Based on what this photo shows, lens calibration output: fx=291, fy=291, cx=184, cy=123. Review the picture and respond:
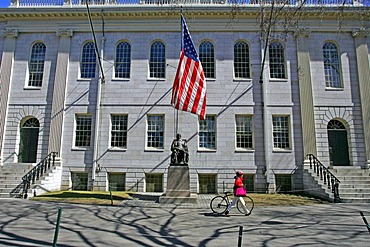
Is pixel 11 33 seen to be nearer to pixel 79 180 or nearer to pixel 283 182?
pixel 79 180

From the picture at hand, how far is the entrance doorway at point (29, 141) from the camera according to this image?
18391 millimetres

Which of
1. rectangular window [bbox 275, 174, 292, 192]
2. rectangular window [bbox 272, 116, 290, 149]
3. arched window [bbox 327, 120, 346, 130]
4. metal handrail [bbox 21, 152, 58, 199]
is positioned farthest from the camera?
arched window [bbox 327, 120, 346, 130]

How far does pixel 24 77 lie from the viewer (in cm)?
1912

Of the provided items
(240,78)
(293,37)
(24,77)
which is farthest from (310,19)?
A: (24,77)

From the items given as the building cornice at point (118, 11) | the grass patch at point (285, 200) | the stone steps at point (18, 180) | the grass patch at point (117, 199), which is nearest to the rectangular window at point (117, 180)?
the grass patch at point (117, 199)

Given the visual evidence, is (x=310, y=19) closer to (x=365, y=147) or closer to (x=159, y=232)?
(x=365, y=147)

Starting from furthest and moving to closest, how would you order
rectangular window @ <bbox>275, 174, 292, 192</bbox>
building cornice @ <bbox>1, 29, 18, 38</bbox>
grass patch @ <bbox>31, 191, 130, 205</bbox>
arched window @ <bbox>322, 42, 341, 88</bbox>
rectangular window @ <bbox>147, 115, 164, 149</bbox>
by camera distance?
1. building cornice @ <bbox>1, 29, 18, 38</bbox>
2. arched window @ <bbox>322, 42, 341, 88</bbox>
3. rectangular window @ <bbox>147, 115, 164, 149</bbox>
4. rectangular window @ <bbox>275, 174, 292, 192</bbox>
5. grass patch @ <bbox>31, 191, 130, 205</bbox>

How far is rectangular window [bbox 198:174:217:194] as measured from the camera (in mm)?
17641

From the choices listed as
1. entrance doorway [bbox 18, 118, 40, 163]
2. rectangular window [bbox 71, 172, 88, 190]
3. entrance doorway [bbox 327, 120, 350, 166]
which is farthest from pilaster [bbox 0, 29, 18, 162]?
entrance doorway [bbox 327, 120, 350, 166]

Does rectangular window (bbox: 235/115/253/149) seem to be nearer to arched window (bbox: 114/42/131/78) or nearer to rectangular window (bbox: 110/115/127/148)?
rectangular window (bbox: 110/115/127/148)

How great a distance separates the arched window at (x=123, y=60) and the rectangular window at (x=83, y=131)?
11.5ft

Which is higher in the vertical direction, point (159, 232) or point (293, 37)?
point (293, 37)

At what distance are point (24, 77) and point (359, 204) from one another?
2054cm

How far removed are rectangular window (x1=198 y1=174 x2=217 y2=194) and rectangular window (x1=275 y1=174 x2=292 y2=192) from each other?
370 centimetres
